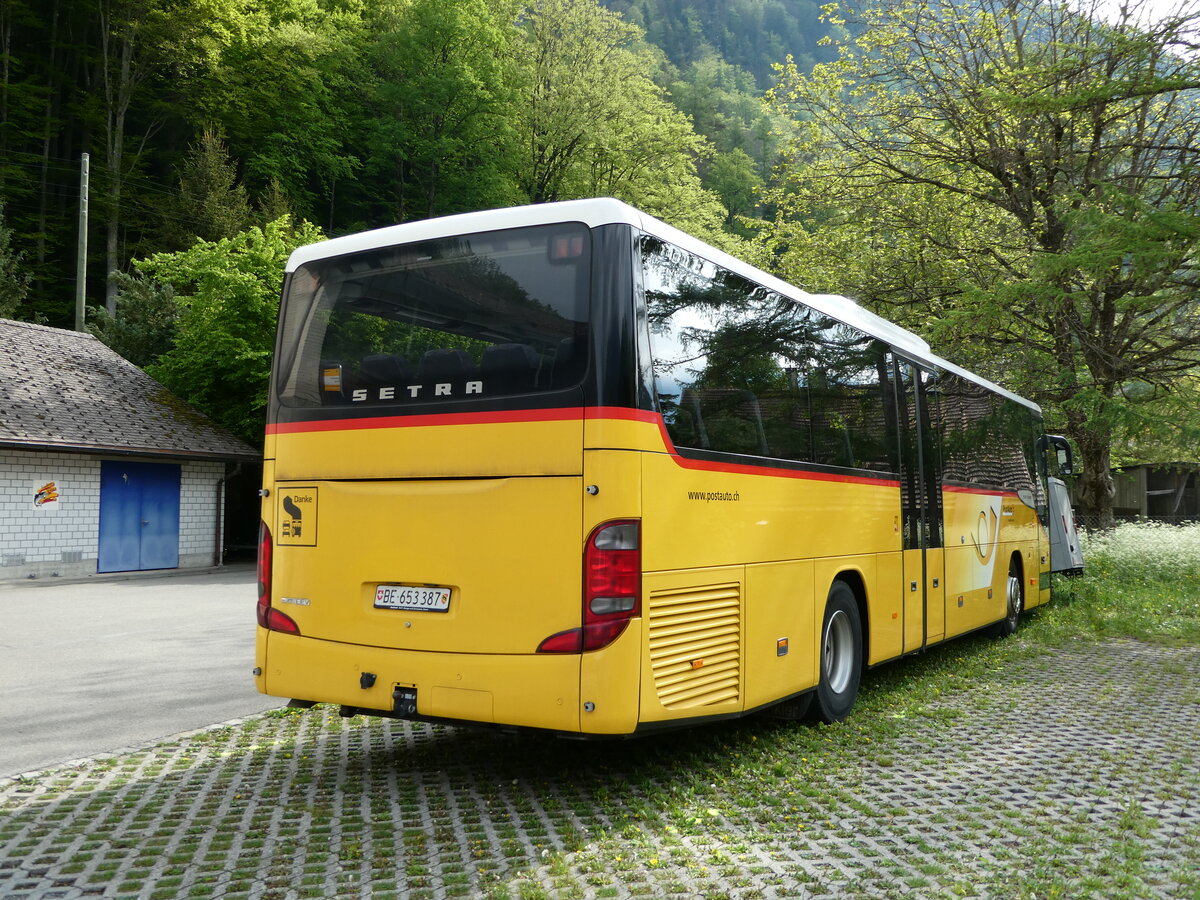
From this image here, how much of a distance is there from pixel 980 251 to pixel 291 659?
1943cm

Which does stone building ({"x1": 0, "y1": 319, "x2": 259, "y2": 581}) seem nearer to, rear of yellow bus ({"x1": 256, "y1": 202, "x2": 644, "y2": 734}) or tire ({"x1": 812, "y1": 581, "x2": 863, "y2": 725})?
rear of yellow bus ({"x1": 256, "y1": 202, "x2": 644, "y2": 734})

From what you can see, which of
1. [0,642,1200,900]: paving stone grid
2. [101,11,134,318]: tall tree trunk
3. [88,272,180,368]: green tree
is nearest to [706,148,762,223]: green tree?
[101,11,134,318]: tall tree trunk

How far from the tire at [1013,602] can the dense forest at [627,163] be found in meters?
2.67

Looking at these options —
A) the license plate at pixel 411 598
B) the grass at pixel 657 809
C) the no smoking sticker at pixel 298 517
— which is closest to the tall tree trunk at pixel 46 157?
the no smoking sticker at pixel 298 517

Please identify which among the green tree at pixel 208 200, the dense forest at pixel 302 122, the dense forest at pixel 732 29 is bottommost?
the green tree at pixel 208 200

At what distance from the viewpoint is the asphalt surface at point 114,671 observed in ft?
22.9

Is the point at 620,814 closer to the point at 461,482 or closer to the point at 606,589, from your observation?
the point at 606,589

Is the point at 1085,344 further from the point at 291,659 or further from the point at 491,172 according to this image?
the point at 491,172

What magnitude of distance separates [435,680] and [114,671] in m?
5.74

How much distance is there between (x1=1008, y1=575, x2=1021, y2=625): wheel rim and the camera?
41.5 feet

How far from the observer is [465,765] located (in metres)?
6.25

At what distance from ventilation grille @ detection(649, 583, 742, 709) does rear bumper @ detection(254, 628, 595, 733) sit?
51 centimetres

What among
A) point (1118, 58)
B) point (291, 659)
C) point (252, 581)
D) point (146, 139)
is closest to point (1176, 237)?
point (1118, 58)

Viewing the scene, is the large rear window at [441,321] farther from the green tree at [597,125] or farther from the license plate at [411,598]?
the green tree at [597,125]
